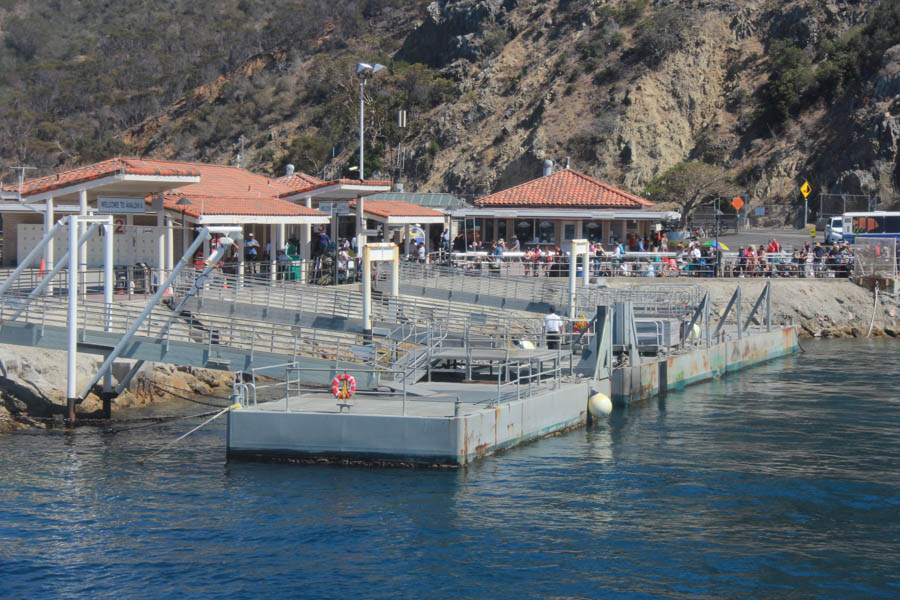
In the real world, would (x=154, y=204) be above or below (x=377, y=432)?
above

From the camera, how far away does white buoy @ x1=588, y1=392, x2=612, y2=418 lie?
82.3 feet

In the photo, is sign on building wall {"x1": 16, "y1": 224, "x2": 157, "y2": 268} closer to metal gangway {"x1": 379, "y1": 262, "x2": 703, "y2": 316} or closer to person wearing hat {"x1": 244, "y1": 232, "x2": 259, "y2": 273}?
person wearing hat {"x1": 244, "y1": 232, "x2": 259, "y2": 273}

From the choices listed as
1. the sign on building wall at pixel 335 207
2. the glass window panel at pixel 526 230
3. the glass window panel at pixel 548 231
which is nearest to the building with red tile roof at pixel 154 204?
the sign on building wall at pixel 335 207

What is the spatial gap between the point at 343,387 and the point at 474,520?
4.67 meters

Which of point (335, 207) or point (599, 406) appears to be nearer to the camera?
point (599, 406)

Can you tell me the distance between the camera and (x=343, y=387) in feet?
68.4

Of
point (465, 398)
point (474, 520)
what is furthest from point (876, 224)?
point (474, 520)

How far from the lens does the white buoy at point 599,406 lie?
25.1 m

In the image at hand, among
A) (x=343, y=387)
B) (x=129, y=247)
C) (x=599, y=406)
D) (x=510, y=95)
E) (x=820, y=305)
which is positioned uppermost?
(x=510, y=95)

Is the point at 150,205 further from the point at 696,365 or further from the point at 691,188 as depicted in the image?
the point at 691,188

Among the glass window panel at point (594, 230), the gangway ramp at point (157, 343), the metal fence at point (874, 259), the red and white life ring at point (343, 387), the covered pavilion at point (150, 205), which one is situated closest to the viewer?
the red and white life ring at point (343, 387)

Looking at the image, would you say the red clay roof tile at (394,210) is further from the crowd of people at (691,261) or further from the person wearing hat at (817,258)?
the person wearing hat at (817,258)

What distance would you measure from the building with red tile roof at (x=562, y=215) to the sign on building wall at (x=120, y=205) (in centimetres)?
2240

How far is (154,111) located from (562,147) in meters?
55.8
